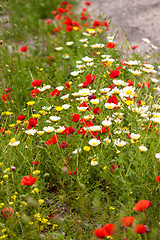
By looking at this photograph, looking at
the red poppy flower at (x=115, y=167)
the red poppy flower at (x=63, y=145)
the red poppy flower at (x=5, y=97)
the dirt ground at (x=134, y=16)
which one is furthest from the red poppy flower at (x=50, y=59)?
the red poppy flower at (x=115, y=167)

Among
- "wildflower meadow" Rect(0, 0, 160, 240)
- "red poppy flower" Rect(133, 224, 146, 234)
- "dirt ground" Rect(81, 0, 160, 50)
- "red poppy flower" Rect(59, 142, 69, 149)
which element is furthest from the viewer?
"dirt ground" Rect(81, 0, 160, 50)

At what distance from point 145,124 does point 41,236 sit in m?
0.96

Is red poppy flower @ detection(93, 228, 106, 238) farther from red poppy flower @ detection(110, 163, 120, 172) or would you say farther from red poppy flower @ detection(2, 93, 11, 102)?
red poppy flower @ detection(2, 93, 11, 102)

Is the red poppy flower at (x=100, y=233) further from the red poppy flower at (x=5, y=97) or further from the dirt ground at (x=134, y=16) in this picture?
the dirt ground at (x=134, y=16)

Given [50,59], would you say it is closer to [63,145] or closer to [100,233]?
[63,145]

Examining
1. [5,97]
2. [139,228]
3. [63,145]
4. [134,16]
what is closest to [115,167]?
[63,145]

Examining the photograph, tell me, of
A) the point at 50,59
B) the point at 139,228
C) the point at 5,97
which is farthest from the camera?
the point at 50,59

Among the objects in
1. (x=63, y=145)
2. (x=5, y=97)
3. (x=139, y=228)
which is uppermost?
(x=139, y=228)

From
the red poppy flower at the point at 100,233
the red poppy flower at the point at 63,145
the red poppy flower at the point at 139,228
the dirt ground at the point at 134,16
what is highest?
the dirt ground at the point at 134,16

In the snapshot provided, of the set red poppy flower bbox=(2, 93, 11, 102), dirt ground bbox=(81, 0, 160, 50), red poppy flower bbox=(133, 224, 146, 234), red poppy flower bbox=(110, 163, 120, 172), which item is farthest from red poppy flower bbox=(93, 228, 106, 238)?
dirt ground bbox=(81, 0, 160, 50)

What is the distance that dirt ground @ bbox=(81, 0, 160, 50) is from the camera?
470 centimetres

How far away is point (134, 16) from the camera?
557 cm

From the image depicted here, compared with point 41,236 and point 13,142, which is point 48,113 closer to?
point 13,142

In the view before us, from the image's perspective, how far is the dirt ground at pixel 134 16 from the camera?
15.4 ft
